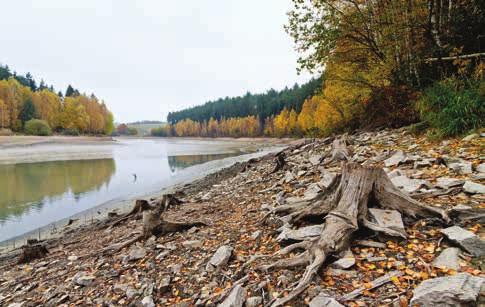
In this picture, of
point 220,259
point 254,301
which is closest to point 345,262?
point 254,301

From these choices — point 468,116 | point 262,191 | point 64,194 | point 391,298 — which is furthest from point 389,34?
point 64,194

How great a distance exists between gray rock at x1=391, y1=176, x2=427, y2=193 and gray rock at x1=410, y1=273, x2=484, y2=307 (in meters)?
2.24

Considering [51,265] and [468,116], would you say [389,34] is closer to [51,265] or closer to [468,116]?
[468,116]

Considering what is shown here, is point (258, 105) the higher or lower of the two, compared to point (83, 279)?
higher

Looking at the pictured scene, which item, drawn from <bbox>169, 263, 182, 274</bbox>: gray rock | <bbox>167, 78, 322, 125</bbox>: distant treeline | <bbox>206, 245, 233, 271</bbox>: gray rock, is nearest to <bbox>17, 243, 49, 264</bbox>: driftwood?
<bbox>169, 263, 182, 274</bbox>: gray rock

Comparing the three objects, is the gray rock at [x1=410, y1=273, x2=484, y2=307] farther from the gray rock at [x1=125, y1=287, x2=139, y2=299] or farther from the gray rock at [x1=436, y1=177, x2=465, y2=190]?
the gray rock at [x1=125, y1=287, x2=139, y2=299]

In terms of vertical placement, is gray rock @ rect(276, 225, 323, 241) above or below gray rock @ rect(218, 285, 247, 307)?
above

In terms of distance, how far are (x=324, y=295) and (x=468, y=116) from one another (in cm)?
674

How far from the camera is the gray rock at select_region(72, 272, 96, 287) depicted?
398 cm

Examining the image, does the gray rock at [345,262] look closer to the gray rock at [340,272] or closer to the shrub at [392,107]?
the gray rock at [340,272]

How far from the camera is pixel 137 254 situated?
4570mm

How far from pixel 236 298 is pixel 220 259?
3.07 feet

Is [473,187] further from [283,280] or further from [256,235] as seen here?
[256,235]

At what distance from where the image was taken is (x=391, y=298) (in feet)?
7.13
